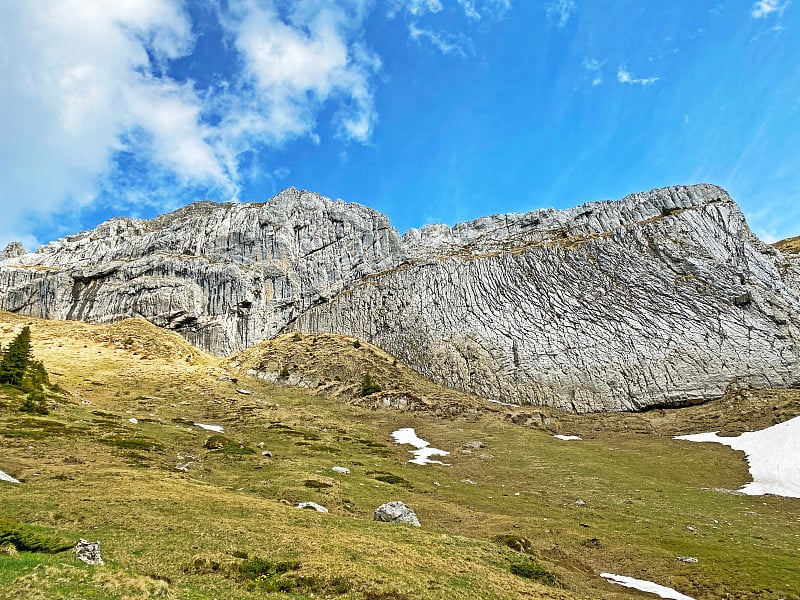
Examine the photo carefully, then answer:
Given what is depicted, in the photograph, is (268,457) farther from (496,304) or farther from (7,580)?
(496,304)

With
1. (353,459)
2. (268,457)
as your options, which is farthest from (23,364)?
(353,459)

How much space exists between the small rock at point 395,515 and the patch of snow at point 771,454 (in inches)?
1598

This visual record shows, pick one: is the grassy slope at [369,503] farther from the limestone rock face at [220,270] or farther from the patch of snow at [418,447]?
the limestone rock face at [220,270]

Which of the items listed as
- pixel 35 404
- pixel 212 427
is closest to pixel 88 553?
pixel 35 404

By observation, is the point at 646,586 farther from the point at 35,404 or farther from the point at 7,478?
the point at 35,404

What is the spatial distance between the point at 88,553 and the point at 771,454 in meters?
76.4

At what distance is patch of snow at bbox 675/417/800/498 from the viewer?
51.5 m

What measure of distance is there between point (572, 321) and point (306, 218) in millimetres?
104940

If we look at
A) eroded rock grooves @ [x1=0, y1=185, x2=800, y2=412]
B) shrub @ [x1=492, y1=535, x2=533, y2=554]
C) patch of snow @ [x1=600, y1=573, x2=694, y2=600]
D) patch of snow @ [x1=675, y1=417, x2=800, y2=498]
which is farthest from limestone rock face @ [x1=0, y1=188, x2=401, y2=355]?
patch of snow @ [x1=600, y1=573, x2=694, y2=600]


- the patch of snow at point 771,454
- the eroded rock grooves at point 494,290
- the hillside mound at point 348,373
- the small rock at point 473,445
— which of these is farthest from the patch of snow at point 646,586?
the eroded rock grooves at point 494,290

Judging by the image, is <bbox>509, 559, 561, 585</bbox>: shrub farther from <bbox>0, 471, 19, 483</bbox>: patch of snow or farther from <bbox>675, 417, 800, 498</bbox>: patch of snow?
<bbox>675, 417, 800, 498</bbox>: patch of snow

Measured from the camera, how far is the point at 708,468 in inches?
2392

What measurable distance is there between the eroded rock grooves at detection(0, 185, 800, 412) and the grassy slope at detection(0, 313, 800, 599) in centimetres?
1665

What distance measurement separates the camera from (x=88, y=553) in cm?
1820
